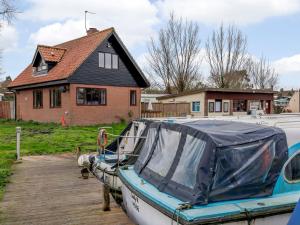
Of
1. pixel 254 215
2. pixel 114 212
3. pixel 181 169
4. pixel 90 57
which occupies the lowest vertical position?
pixel 114 212

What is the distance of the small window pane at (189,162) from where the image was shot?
157 inches

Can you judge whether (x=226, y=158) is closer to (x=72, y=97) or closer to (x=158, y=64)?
(x=72, y=97)

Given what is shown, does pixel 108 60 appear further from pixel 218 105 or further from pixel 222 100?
pixel 222 100

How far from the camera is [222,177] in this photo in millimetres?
3904

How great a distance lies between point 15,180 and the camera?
8977mm

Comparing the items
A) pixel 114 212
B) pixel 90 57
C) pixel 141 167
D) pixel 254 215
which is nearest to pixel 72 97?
pixel 90 57

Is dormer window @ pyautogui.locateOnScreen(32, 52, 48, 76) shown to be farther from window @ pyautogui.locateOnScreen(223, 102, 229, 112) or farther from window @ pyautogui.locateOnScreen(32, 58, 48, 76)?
window @ pyautogui.locateOnScreen(223, 102, 229, 112)

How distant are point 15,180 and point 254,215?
6745mm

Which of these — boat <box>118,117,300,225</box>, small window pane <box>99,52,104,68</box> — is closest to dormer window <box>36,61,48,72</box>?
small window pane <box>99,52,104,68</box>

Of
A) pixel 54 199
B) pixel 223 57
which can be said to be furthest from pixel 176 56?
pixel 54 199

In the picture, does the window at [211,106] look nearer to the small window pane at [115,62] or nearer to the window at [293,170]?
the small window pane at [115,62]

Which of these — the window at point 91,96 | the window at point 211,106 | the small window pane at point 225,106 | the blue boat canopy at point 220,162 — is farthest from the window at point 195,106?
the blue boat canopy at point 220,162

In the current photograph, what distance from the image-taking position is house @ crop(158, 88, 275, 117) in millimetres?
31125

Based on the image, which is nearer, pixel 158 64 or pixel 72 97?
pixel 72 97
